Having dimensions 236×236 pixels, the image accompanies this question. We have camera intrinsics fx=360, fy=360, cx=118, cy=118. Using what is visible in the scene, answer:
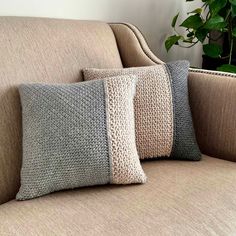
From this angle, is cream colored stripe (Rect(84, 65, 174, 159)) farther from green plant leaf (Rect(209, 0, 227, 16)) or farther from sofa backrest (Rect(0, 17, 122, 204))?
green plant leaf (Rect(209, 0, 227, 16))

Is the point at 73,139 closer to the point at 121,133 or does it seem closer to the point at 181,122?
the point at 121,133

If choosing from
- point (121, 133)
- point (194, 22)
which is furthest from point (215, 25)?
point (121, 133)

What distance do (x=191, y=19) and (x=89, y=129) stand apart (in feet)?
3.15

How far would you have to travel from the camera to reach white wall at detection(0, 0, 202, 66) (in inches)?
50.5

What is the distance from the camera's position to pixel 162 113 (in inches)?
43.4

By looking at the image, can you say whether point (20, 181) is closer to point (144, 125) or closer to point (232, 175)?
point (144, 125)

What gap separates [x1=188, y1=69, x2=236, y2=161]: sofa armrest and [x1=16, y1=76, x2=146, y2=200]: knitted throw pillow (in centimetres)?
36

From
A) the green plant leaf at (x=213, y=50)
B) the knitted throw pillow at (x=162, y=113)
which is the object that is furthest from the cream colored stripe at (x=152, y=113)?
the green plant leaf at (x=213, y=50)

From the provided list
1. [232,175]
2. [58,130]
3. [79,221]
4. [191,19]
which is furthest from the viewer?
[191,19]

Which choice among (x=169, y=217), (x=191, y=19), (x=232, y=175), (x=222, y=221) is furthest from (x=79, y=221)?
(x=191, y=19)

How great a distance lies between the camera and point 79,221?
2.64ft

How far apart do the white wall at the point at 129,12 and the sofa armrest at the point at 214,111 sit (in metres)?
0.51

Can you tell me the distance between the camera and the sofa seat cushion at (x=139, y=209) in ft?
2.57

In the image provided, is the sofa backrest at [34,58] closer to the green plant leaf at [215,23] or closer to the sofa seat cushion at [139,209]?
the sofa seat cushion at [139,209]
